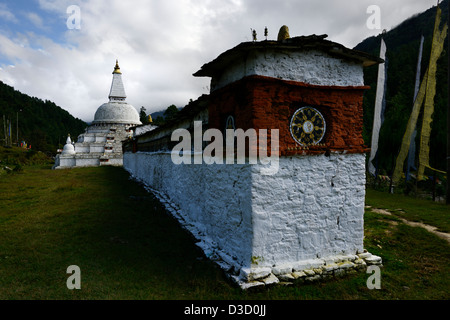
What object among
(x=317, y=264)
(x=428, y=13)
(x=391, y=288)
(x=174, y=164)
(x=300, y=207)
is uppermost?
(x=428, y=13)

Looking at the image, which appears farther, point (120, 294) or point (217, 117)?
point (217, 117)

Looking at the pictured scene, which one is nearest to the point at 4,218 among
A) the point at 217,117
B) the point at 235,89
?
the point at 217,117

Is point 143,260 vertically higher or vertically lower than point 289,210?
lower

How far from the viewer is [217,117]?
21.4ft

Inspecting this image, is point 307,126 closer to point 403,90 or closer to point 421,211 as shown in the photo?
point 421,211

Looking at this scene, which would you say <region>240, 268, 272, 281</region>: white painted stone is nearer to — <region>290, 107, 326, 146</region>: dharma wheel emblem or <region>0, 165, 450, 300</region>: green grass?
<region>0, 165, 450, 300</region>: green grass

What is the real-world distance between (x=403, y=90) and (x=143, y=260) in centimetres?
4617

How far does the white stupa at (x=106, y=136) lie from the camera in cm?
3062

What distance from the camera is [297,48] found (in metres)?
5.38
